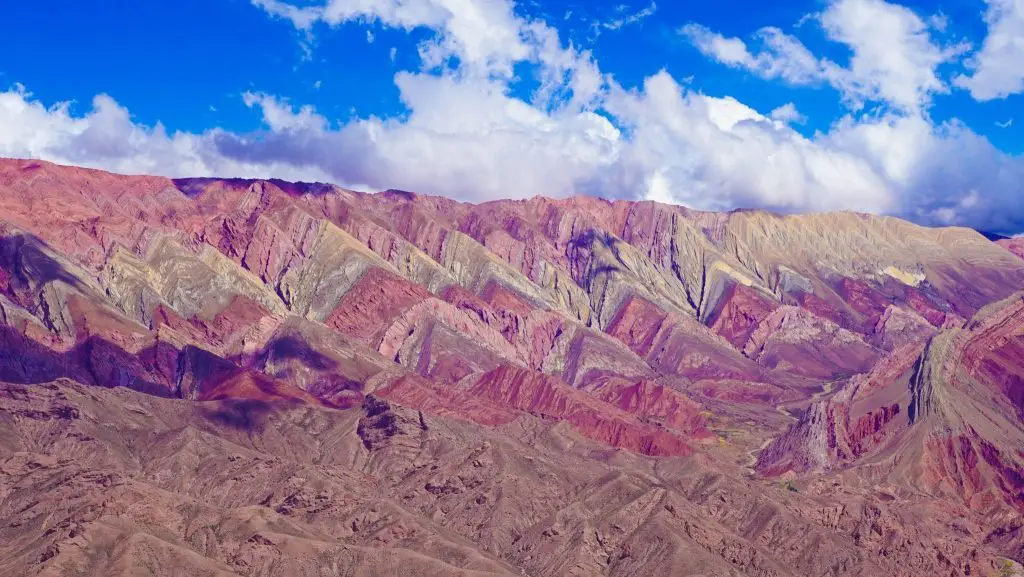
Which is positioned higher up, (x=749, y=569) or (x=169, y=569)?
(x=749, y=569)

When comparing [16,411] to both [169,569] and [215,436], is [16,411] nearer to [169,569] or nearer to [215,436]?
[215,436]

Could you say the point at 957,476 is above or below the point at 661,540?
above

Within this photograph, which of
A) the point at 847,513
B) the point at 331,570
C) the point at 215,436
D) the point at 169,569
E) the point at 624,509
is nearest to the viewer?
the point at 169,569

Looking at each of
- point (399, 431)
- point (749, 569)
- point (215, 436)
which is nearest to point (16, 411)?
point (215, 436)

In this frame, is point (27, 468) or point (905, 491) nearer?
point (27, 468)

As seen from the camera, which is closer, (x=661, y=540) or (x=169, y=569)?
(x=169, y=569)

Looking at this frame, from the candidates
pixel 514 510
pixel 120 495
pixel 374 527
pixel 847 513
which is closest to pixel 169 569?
pixel 120 495

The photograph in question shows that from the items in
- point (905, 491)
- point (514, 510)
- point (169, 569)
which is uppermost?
point (905, 491)

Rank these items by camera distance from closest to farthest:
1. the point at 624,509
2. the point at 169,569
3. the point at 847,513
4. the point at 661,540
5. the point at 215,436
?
1. the point at 169,569
2. the point at 661,540
3. the point at 624,509
4. the point at 847,513
5. the point at 215,436

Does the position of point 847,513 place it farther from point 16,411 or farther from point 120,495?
point 16,411
